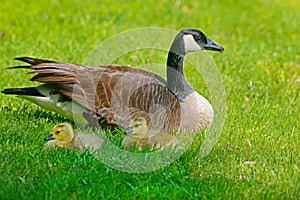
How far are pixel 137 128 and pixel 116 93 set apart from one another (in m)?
0.70

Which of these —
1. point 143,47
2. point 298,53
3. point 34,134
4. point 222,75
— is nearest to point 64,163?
point 34,134

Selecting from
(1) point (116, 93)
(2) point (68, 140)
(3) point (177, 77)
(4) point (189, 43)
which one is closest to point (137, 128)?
(2) point (68, 140)

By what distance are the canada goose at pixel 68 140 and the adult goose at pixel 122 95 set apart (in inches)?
24.7

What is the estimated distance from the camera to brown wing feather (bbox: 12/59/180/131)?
5.93 meters

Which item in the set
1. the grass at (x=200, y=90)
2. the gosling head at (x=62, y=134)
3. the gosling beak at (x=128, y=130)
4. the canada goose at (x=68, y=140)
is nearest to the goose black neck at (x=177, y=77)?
the grass at (x=200, y=90)

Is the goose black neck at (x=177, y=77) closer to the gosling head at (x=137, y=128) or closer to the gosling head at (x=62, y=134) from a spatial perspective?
the gosling head at (x=137, y=128)

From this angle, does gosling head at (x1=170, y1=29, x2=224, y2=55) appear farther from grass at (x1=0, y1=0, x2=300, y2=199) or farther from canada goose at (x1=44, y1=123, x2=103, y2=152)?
canada goose at (x1=44, y1=123, x2=103, y2=152)

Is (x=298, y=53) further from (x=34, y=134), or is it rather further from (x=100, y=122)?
(x=34, y=134)

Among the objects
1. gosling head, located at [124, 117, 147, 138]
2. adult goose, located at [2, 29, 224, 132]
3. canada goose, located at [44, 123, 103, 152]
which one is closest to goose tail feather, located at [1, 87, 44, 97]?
adult goose, located at [2, 29, 224, 132]

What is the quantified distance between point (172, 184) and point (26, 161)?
3.83 ft

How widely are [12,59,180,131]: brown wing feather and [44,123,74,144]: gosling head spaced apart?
71 centimetres

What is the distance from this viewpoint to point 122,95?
5996 mm

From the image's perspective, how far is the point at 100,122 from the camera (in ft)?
19.8

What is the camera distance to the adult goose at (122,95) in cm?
596
